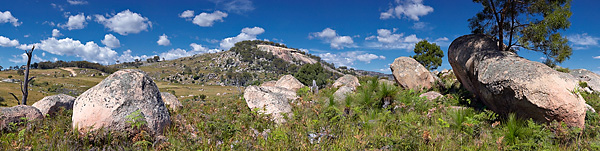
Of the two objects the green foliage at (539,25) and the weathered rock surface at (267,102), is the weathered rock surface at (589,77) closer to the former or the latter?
the green foliage at (539,25)

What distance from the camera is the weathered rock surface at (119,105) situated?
6566mm

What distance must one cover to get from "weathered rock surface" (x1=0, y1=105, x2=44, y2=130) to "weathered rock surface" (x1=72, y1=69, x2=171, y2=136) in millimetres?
2375

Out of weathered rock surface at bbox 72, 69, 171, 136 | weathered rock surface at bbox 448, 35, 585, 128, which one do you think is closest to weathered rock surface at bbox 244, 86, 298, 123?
weathered rock surface at bbox 72, 69, 171, 136

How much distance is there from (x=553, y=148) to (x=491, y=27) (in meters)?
9.56

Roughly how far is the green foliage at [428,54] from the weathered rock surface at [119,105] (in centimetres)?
5403

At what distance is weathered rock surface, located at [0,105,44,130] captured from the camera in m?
7.44

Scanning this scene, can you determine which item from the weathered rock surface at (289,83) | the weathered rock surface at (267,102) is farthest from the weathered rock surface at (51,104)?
the weathered rock surface at (289,83)

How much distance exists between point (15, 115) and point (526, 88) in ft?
50.1

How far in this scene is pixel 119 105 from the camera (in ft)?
22.4

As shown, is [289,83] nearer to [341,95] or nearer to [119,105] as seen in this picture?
[341,95]

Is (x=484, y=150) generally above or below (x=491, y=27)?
below

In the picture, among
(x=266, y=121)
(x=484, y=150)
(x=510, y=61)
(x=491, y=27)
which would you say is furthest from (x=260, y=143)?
(x=491, y=27)

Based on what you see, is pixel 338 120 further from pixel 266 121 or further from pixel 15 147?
pixel 15 147

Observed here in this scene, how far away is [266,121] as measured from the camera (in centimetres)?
798
